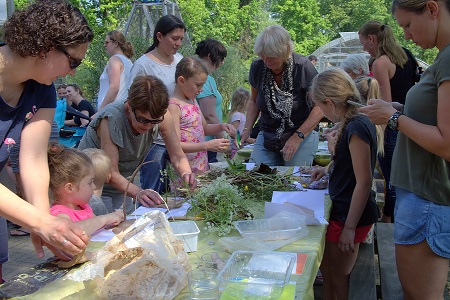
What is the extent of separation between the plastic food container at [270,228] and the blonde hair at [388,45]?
2859 mm

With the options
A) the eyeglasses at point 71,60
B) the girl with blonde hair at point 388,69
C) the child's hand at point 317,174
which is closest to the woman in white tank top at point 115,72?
the child's hand at point 317,174

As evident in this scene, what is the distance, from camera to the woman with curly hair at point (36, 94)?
4.69 ft

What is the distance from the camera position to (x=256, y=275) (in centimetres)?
141

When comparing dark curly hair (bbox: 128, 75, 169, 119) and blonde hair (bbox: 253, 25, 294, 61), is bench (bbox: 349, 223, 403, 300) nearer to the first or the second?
blonde hair (bbox: 253, 25, 294, 61)

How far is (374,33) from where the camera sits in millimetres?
4461

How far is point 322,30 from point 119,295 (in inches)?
1321

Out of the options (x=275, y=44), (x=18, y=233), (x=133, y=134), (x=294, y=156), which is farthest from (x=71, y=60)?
(x=18, y=233)

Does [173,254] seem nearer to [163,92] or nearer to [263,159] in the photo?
[163,92]

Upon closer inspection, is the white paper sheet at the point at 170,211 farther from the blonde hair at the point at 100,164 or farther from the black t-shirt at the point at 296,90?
the black t-shirt at the point at 296,90

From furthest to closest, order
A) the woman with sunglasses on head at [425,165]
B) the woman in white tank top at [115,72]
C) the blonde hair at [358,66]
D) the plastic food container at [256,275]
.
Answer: the woman in white tank top at [115,72], the blonde hair at [358,66], the woman with sunglasses on head at [425,165], the plastic food container at [256,275]

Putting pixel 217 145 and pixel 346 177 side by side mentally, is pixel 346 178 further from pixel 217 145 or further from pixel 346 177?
pixel 217 145

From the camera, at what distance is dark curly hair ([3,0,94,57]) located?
1.58 metres

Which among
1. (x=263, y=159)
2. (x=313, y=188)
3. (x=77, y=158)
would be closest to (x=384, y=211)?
(x=263, y=159)

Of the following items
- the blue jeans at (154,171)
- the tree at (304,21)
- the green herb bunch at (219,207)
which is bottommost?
the tree at (304,21)
